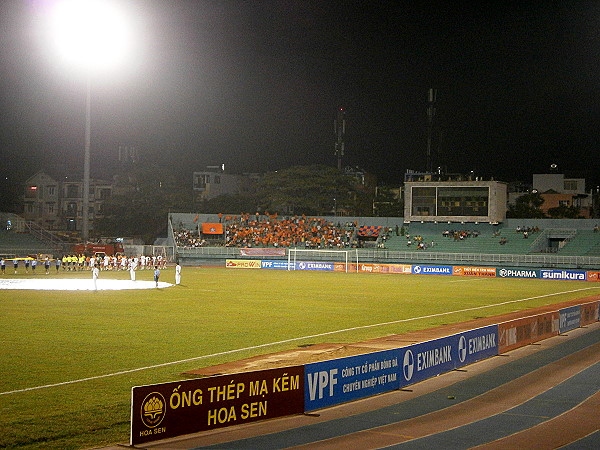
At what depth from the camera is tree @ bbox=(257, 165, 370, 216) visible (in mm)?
95125

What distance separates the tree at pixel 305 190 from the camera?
9512 centimetres

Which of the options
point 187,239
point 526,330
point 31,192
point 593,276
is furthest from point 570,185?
point 526,330

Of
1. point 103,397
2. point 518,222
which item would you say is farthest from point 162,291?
point 518,222

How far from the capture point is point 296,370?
41.4 ft

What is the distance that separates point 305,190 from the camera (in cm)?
9581

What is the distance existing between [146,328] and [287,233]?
59173mm

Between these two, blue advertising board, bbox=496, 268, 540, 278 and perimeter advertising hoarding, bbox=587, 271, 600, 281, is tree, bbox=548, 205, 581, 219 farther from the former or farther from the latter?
perimeter advertising hoarding, bbox=587, 271, 600, 281

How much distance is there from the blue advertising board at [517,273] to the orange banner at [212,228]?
1346 inches

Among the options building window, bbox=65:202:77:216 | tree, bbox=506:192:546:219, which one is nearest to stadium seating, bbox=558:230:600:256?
tree, bbox=506:192:546:219

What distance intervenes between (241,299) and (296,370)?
24411mm

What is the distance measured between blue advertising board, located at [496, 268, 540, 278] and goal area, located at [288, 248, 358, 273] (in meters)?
15.0

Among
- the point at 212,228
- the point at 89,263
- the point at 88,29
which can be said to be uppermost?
the point at 88,29

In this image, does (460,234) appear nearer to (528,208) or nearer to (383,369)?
(528,208)

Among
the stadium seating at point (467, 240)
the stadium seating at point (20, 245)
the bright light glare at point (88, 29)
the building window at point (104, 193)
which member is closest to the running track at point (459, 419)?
the bright light glare at point (88, 29)
